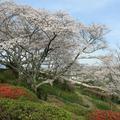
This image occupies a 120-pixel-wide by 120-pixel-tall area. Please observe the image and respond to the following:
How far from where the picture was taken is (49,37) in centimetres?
3200

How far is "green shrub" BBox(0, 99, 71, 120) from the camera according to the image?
15.8 m

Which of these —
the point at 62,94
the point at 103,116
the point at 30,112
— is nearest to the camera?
the point at 30,112

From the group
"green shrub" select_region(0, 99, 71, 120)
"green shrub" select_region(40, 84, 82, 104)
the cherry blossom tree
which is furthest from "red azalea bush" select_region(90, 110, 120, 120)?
"green shrub" select_region(40, 84, 82, 104)

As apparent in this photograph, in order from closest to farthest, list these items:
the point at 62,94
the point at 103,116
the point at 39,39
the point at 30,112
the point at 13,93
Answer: the point at 30,112
the point at 103,116
the point at 13,93
the point at 39,39
the point at 62,94

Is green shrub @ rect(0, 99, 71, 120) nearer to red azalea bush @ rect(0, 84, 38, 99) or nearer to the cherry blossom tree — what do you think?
red azalea bush @ rect(0, 84, 38, 99)

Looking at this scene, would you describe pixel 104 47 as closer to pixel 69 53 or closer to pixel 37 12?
pixel 69 53

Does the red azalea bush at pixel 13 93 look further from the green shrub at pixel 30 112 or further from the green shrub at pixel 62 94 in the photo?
the green shrub at pixel 62 94

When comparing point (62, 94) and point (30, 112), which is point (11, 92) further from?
point (62, 94)

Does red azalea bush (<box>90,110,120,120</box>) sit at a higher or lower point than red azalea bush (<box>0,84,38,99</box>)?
lower

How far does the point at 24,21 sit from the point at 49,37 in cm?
305

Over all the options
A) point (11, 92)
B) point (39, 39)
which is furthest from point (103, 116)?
point (39, 39)

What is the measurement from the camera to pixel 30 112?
16.1 metres

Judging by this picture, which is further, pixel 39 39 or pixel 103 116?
pixel 39 39

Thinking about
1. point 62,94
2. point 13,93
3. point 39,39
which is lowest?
point 62,94
